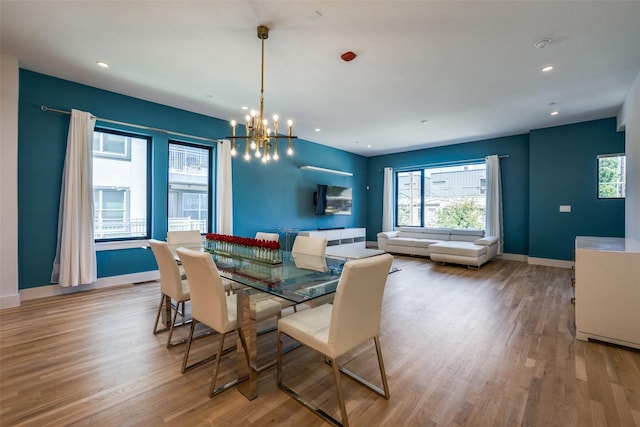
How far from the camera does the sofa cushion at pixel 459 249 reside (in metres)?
5.39

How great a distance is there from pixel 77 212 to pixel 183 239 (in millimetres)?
1506

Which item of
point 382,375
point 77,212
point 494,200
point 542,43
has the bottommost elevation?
point 382,375

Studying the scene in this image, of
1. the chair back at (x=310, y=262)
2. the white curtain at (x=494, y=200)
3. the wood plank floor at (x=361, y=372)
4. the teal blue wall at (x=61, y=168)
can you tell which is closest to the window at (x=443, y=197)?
the white curtain at (x=494, y=200)

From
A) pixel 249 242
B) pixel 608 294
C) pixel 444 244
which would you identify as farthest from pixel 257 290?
pixel 444 244

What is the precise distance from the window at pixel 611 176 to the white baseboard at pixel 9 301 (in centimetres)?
922

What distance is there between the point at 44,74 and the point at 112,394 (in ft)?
13.4

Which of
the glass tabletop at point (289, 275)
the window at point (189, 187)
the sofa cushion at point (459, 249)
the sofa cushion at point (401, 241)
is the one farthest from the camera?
the sofa cushion at point (401, 241)

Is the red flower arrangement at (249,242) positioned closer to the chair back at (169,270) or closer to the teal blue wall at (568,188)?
the chair back at (169,270)

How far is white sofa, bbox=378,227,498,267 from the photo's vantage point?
550 centimetres

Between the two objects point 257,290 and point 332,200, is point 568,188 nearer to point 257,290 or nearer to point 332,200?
point 332,200

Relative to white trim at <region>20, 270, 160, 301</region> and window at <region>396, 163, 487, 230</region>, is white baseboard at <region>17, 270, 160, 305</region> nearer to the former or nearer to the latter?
white trim at <region>20, 270, 160, 301</region>

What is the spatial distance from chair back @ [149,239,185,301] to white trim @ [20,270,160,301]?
2.33 meters

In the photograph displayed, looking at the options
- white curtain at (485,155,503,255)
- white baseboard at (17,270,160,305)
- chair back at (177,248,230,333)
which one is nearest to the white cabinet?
chair back at (177,248,230,333)

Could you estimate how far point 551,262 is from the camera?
222 inches
